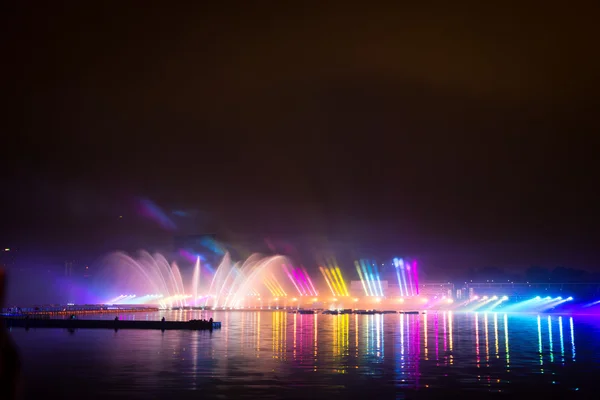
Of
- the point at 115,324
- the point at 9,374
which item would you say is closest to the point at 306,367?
the point at 9,374

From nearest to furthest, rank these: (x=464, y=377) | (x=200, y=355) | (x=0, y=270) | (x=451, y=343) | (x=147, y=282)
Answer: (x=0, y=270), (x=464, y=377), (x=200, y=355), (x=451, y=343), (x=147, y=282)

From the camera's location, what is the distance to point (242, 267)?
568 ft

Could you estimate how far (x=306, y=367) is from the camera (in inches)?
1336

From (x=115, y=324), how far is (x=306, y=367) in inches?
1634

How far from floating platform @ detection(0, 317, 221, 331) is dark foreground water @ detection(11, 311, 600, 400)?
1147 centimetres

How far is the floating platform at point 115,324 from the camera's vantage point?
66875mm

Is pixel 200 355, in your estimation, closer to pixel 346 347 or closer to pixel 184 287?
pixel 346 347

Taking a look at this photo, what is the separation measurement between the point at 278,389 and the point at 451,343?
1097 inches

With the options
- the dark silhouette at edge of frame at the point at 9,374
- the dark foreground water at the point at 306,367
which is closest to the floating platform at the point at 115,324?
the dark foreground water at the point at 306,367

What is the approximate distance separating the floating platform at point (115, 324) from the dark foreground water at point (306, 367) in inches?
452

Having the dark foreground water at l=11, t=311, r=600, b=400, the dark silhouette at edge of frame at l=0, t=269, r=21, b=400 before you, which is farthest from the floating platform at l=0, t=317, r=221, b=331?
the dark silhouette at edge of frame at l=0, t=269, r=21, b=400

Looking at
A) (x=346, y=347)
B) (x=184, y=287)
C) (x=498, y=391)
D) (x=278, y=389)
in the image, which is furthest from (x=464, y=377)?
(x=184, y=287)

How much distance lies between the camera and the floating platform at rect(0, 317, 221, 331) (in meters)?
66.9

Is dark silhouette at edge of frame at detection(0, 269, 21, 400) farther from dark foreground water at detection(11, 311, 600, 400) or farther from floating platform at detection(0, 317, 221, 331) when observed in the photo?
floating platform at detection(0, 317, 221, 331)
